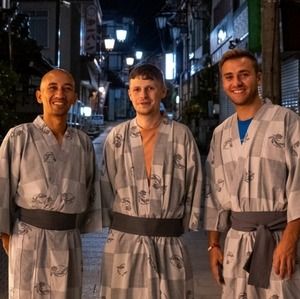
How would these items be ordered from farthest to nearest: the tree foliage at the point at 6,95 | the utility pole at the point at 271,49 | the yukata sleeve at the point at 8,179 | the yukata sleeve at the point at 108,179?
the tree foliage at the point at 6,95
the utility pole at the point at 271,49
the yukata sleeve at the point at 108,179
the yukata sleeve at the point at 8,179

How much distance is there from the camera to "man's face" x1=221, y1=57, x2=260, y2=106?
3846mm

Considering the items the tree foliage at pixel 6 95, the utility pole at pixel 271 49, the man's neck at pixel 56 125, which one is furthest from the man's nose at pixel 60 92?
the tree foliage at pixel 6 95

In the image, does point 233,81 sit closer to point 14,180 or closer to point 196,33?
point 14,180

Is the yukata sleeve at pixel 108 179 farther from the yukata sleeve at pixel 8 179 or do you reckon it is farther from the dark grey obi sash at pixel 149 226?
the yukata sleeve at pixel 8 179

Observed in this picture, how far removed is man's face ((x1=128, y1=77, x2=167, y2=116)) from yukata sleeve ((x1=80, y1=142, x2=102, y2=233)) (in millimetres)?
545

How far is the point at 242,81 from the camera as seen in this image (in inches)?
151

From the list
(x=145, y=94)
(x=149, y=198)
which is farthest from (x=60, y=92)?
(x=149, y=198)

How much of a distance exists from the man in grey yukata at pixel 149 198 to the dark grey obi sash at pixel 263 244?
56 centimetres

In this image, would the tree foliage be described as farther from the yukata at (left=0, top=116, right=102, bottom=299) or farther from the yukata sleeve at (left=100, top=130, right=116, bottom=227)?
Answer: the yukata sleeve at (left=100, top=130, right=116, bottom=227)

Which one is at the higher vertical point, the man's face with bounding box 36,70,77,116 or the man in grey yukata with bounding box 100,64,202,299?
the man's face with bounding box 36,70,77,116

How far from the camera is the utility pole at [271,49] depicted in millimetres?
6805

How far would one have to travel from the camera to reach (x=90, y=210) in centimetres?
432

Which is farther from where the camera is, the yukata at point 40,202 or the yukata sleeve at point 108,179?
the yukata sleeve at point 108,179

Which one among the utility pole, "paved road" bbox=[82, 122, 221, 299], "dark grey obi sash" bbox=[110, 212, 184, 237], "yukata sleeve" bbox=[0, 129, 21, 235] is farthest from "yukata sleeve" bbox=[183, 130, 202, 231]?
the utility pole
